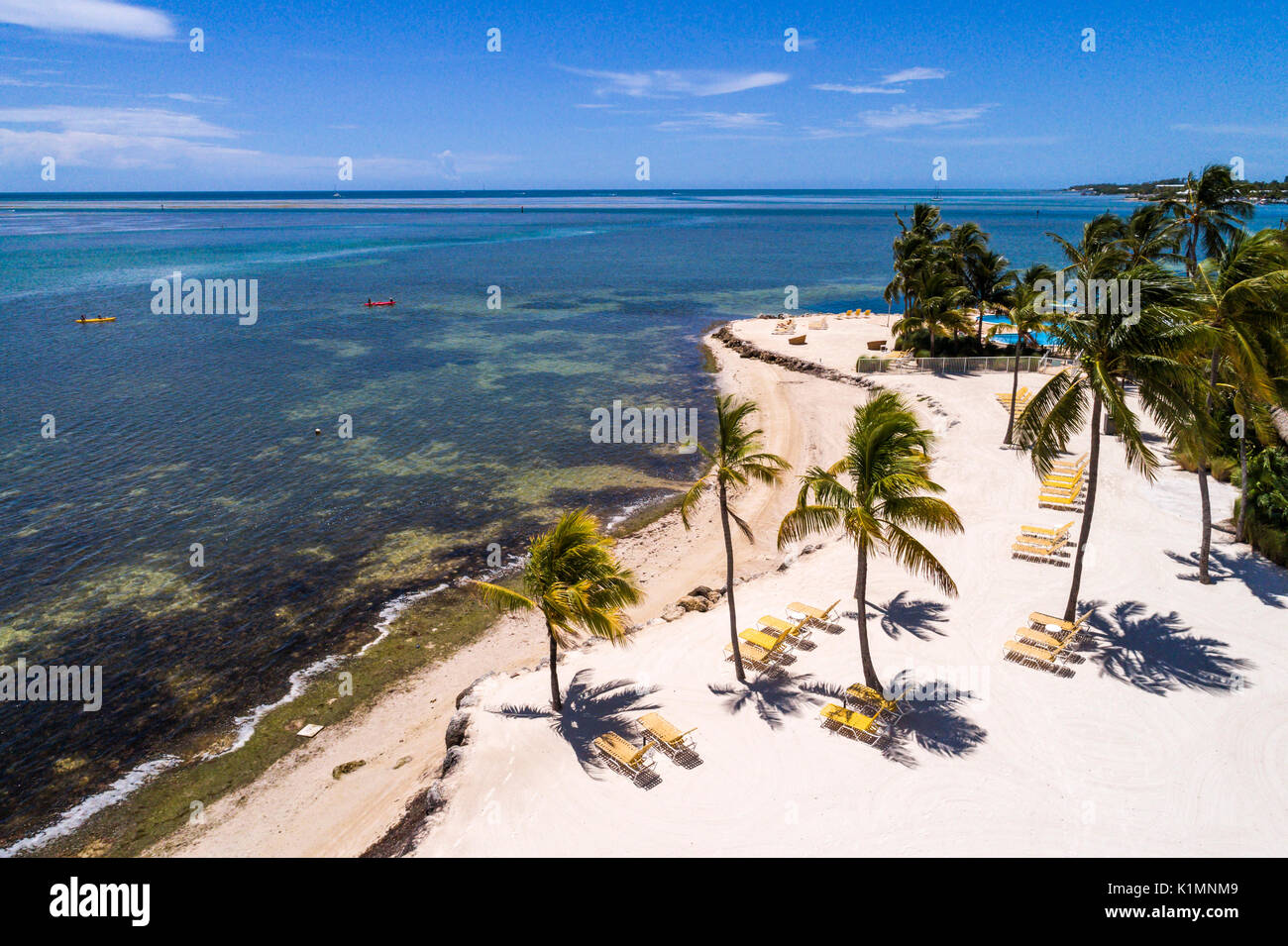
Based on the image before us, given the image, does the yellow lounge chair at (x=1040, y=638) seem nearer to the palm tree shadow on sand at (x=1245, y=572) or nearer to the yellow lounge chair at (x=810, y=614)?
the yellow lounge chair at (x=810, y=614)

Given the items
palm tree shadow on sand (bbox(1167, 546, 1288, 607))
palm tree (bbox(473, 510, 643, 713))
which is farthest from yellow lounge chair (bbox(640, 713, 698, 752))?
palm tree shadow on sand (bbox(1167, 546, 1288, 607))

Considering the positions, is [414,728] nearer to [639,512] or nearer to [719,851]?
[719,851]

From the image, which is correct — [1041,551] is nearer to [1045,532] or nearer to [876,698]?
[1045,532]

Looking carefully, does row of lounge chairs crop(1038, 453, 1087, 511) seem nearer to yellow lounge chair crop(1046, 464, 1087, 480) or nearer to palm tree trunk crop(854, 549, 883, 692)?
yellow lounge chair crop(1046, 464, 1087, 480)

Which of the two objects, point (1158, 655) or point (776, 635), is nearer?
point (1158, 655)

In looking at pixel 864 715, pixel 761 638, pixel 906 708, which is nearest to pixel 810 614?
pixel 761 638

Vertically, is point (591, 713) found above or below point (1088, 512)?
below

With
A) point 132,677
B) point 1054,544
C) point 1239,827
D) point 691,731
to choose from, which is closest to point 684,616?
point 691,731
